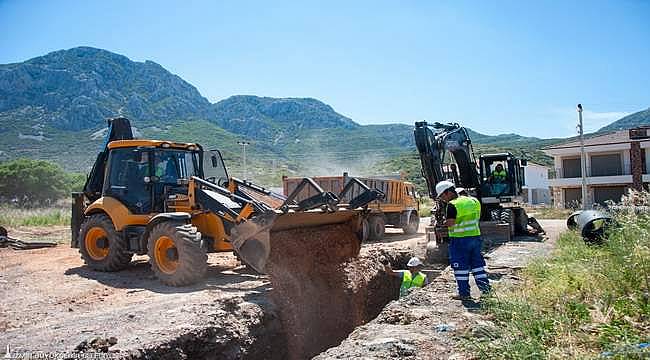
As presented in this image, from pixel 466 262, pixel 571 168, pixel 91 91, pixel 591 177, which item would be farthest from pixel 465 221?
pixel 91 91

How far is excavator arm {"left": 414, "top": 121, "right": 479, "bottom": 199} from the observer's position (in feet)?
39.6

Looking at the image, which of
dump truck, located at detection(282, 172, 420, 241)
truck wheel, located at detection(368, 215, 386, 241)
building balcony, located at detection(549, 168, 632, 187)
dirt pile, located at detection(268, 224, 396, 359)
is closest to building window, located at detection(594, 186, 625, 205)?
building balcony, located at detection(549, 168, 632, 187)

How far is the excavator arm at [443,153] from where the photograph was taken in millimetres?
12062

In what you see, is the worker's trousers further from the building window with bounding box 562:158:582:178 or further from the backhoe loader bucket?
the building window with bounding box 562:158:582:178

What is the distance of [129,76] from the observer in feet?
308

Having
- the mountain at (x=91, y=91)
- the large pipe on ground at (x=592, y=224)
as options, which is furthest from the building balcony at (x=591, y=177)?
the mountain at (x=91, y=91)

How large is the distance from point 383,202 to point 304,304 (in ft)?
36.0

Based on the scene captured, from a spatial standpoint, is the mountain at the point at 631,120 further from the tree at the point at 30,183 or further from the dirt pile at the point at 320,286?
the dirt pile at the point at 320,286

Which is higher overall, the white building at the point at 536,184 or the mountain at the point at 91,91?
the mountain at the point at 91,91

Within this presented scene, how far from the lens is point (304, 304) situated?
761cm

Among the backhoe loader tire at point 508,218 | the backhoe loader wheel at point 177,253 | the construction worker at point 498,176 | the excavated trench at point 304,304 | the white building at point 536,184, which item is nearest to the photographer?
the excavated trench at point 304,304

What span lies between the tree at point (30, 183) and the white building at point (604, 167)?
124 feet

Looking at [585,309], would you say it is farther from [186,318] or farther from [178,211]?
[178,211]

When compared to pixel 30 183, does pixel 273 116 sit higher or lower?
higher
